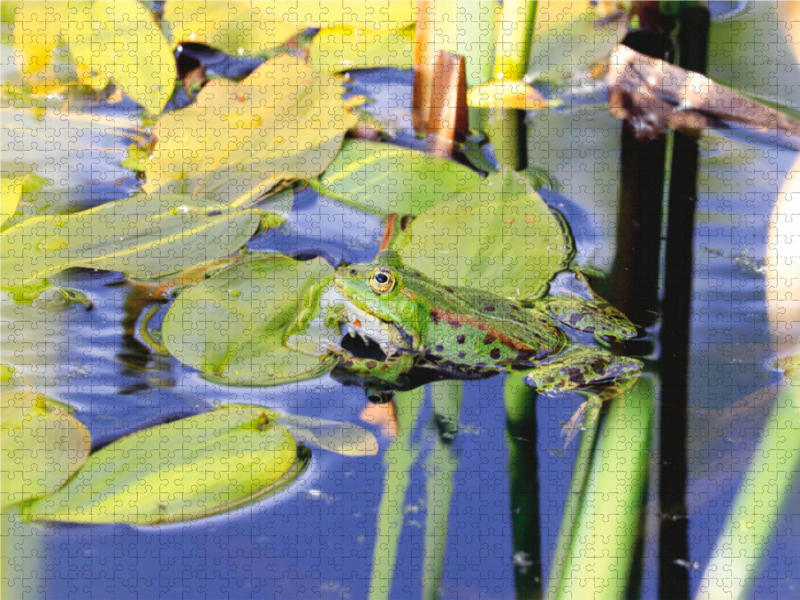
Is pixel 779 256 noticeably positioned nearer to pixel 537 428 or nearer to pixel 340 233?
pixel 537 428

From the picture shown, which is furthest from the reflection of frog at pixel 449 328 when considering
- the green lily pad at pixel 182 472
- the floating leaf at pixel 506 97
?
the floating leaf at pixel 506 97

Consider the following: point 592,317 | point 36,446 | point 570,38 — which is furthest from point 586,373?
point 570,38

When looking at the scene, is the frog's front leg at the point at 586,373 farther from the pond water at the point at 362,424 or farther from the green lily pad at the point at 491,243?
the green lily pad at the point at 491,243

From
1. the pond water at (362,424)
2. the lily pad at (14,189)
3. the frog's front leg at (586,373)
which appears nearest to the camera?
the pond water at (362,424)

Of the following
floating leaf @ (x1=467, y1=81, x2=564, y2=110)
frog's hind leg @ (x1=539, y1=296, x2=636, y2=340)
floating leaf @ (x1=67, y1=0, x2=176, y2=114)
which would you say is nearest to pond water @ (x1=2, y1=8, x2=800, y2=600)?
frog's hind leg @ (x1=539, y1=296, x2=636, y2=340)

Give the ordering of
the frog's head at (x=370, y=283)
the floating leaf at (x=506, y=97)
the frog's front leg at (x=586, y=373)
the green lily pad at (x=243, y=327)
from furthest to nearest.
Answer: the floating leaf at (x=506, y=97)
the frog's head at (x=370, y=283)
the frog's front leg at (x=586, y=373)
the green lily pad at (x=243, y=327)
